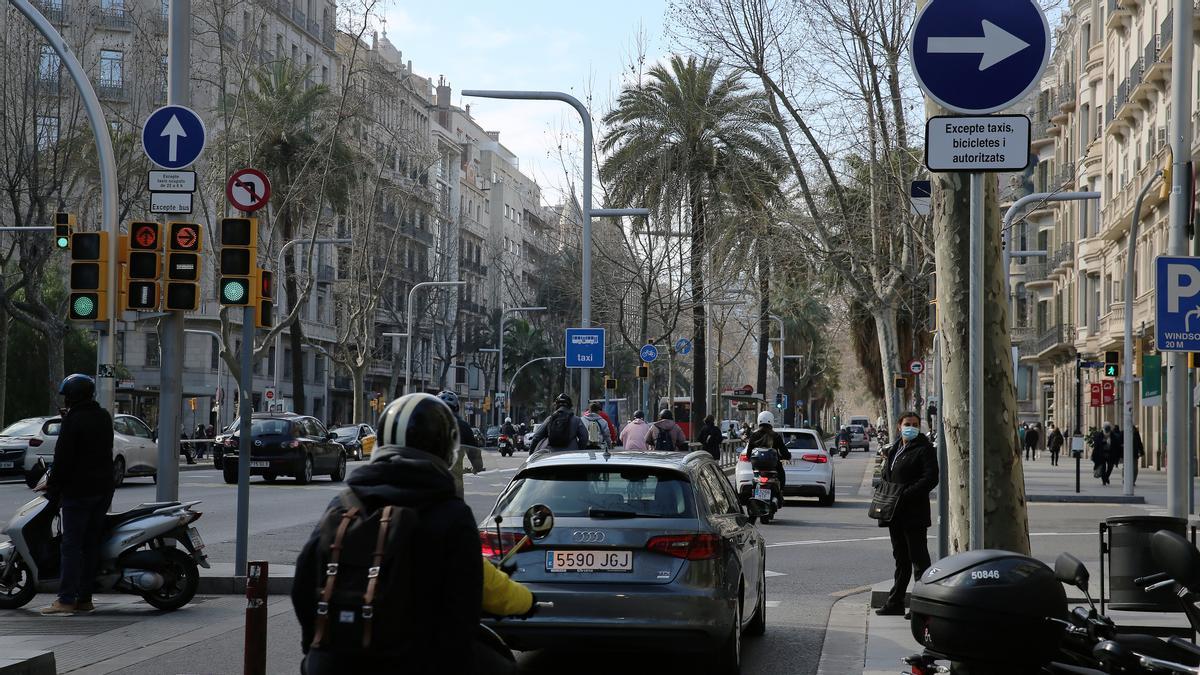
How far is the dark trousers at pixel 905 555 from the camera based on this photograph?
456 inches

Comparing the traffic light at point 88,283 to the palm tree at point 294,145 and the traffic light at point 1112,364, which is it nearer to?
the traffic light at point 1112,364

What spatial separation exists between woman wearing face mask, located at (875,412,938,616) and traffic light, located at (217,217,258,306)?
238 inches

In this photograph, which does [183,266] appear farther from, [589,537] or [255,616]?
[255,616]

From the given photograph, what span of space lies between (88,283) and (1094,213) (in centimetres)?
5273

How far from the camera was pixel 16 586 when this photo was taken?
39.5ft

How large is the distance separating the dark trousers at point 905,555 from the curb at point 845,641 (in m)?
0.34

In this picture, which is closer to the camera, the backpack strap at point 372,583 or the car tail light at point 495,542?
the backpack strap at point 372,583

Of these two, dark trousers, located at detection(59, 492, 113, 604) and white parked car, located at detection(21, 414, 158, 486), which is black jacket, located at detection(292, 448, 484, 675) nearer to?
dark trousers, located at detection(59, 492, 113, 604)

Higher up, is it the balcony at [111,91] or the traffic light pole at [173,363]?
the balcony at [111,91]

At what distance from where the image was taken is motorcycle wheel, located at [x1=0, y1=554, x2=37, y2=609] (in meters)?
12.0

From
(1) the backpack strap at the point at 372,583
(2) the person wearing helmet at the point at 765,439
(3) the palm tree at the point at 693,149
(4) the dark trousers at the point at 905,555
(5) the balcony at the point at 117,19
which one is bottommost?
(4) the dark trousers at the point at 905,555

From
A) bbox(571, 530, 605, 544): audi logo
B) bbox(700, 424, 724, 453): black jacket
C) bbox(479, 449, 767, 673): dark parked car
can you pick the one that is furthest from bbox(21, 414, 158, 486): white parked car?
bbox(571, 530, 605, 544): audi logo

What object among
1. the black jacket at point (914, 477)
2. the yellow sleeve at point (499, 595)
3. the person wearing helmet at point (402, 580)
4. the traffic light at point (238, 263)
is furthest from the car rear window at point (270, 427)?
the person wearing helmet at point (402, 580)

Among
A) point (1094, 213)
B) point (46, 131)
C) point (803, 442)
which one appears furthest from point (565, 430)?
point (1094, 213)
